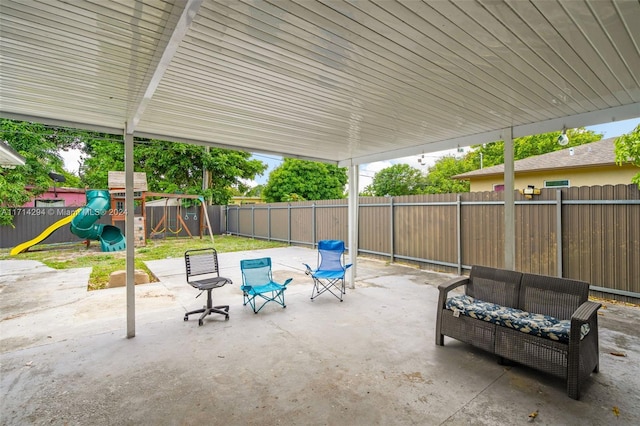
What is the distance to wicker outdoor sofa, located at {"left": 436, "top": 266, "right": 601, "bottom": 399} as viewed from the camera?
91.3 inches

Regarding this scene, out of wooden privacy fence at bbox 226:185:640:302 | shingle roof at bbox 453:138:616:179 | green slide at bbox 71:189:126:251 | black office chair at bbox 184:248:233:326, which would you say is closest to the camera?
black office chair at bbox 184:248:233:326

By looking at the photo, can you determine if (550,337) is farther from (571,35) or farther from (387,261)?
(387,261)

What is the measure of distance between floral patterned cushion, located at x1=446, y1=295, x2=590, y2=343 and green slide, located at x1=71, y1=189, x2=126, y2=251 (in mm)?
11165

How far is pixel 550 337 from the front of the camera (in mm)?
2412

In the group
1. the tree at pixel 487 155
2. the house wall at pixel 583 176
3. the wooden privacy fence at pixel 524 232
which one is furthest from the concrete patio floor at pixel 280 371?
the tree at pixel 487 155

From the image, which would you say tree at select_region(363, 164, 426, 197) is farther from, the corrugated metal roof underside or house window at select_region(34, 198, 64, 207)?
the corrugated metal roof underside

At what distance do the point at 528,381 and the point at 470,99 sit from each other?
2632 mm

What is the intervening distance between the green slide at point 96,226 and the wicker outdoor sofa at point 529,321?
11.2 metres

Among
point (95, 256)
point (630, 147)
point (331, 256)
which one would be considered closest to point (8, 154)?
point (95, 256)

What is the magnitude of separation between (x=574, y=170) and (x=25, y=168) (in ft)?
59.1

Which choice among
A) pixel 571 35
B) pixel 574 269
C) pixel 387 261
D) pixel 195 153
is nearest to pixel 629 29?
pixel 571 35

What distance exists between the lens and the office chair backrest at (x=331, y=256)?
539 cm

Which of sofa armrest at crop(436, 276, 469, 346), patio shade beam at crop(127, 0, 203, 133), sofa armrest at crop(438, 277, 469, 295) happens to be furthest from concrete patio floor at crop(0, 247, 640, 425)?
patio shade beam at crop(127, 0, 203, 133)

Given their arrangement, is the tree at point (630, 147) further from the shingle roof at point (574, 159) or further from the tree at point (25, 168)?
the tree at point (25, 168)
